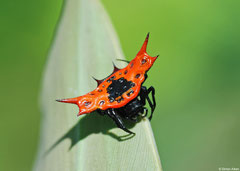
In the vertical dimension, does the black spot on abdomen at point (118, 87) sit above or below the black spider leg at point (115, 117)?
above

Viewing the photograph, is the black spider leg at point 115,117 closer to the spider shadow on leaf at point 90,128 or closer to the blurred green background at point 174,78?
the spider shadow on leaf at point 90,128

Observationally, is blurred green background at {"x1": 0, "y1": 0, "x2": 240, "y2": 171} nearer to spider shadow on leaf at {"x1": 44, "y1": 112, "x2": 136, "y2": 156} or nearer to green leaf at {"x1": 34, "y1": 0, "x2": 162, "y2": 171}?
green leaf at {"x1": 34, "y1": 0, "x2": 162, "y2": 171}

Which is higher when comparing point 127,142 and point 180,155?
point 127,142

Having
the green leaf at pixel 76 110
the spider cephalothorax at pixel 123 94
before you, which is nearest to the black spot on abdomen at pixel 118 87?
→ the spider cephalothorax at pixel 123 94

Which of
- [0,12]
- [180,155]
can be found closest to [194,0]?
[180,155]

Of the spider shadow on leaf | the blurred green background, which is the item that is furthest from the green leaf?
the blurred green background

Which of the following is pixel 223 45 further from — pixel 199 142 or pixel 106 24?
pixel 106 24
